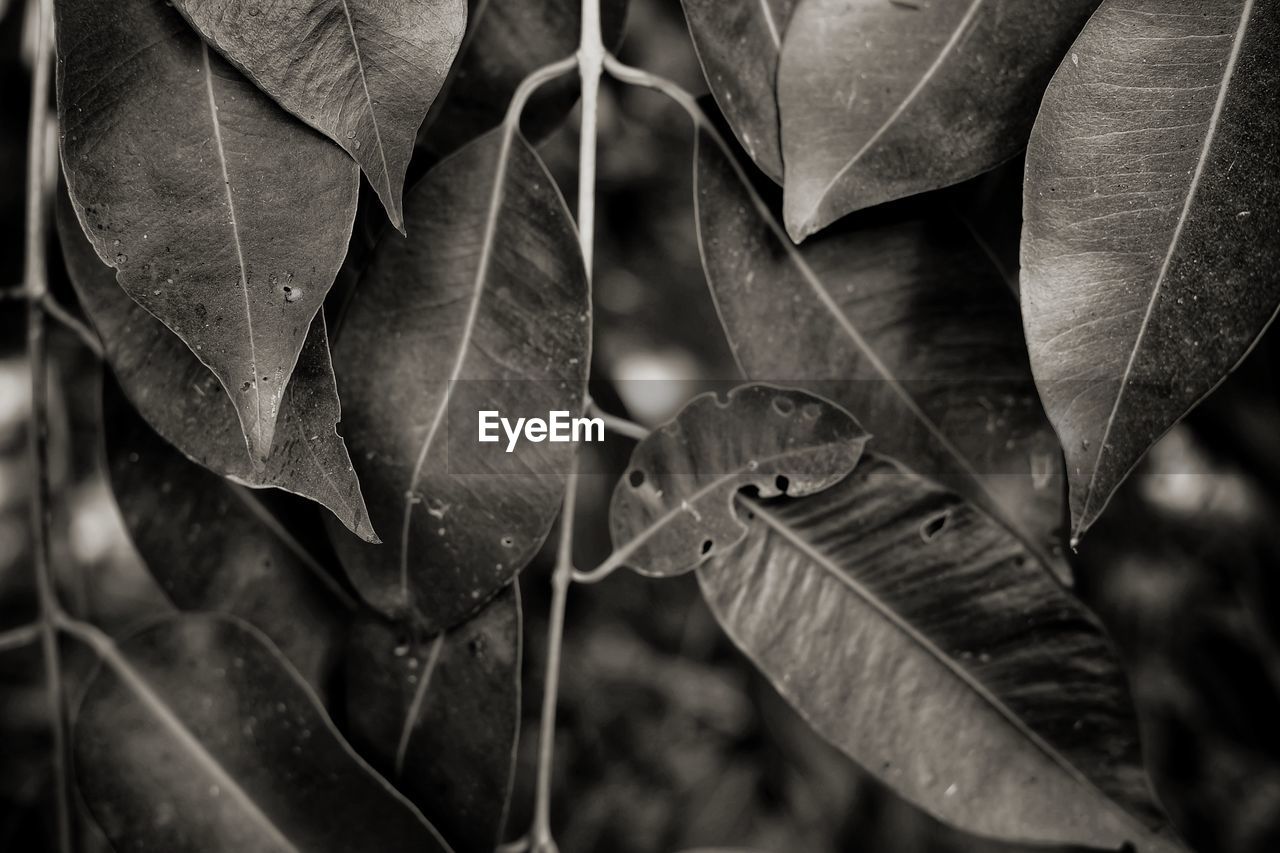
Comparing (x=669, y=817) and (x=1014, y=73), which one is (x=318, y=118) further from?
(x=669, y=817)

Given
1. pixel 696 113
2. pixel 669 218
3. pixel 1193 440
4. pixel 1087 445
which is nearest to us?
pixel 1087 445

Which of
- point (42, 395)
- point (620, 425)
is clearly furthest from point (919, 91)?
point (42, 395)

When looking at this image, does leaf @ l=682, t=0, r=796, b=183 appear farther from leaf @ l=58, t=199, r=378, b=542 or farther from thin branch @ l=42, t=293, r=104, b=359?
thin branch @ l=42, t=293, r=104, b=359

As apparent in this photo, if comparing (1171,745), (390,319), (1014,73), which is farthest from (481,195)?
(1171,745)

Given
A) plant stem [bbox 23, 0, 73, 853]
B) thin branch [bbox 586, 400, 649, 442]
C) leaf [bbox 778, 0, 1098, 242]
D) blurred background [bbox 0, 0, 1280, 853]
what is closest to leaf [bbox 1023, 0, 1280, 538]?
leaf [bbox 778, 0, 1098, 242]

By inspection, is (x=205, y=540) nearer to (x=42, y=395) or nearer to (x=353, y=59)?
(x=42, y=395)

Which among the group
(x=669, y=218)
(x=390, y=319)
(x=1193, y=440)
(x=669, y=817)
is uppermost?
(x=390, y=319)
